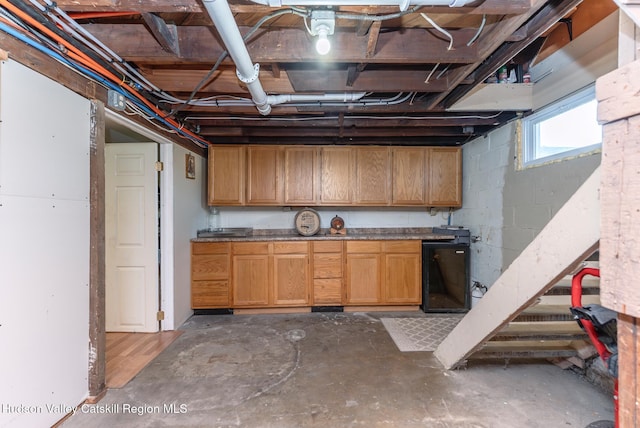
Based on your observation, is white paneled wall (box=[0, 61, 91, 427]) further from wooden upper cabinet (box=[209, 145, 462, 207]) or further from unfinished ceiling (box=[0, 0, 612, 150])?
wooden upper cabinet (box=[209, 145, 462, 207])

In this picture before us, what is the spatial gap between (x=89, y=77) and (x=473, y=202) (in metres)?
3.93

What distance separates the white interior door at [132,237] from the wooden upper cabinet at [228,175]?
84 cm

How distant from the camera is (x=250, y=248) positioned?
3.38 meters

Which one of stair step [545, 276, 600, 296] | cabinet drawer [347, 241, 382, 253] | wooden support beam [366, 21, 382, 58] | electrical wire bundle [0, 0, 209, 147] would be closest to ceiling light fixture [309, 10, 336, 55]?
wooden support beam [366, 21, 382, 58]

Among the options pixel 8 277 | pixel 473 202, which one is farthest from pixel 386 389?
pixel 473 202

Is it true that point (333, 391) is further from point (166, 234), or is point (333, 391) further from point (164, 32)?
point (164, 32)

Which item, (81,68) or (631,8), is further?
(81,68)

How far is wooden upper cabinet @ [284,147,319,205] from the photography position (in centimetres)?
364

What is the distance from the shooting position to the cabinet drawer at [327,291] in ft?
11.2

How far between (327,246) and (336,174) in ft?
3.22

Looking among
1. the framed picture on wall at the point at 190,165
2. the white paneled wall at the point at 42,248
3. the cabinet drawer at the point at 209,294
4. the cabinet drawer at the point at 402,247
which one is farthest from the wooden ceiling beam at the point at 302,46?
the cabinet drawer at the point at 209,294

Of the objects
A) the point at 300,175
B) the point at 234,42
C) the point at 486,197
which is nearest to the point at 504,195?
the point at 486,197

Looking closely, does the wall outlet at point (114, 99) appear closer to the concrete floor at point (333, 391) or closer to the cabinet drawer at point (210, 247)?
the cabinet drawer at point (210, 247)

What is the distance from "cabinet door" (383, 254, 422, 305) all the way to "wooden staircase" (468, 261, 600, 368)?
119cm
